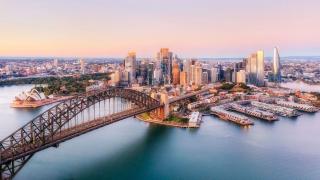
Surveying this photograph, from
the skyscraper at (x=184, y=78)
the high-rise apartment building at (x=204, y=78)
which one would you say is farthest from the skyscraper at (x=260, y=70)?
the skyscraper at (x=184, y=78)

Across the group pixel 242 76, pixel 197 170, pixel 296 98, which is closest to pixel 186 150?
pixel 197 170

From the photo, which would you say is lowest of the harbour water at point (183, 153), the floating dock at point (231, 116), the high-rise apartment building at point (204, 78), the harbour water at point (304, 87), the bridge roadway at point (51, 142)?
the harbour water at point (183, 153)

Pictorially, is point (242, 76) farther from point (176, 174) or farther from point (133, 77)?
point (176, 174)

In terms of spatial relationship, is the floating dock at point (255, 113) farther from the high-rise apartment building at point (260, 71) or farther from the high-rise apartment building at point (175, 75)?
the high-rise apartment building at point (175, 75)

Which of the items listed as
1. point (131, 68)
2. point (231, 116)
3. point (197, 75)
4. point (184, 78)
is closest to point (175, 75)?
point (184, 78)

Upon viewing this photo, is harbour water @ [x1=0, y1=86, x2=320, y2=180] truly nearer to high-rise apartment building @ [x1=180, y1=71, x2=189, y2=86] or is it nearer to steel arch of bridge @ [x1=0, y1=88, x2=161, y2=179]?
steel arch of bridge @ [x1=0, y1=88, x2=161, y2=179]

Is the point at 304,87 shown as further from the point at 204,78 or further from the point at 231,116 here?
the point at 231,116

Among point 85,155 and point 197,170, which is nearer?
point 197,170
